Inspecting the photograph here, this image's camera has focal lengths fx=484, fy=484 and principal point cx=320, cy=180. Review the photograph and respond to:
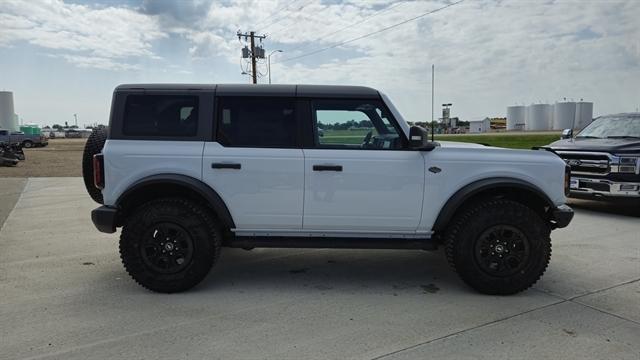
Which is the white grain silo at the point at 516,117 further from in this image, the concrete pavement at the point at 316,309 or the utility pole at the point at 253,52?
the concrete pavement at the point at 316,309

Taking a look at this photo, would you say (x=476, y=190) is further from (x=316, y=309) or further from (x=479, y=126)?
(x=479, y=126)

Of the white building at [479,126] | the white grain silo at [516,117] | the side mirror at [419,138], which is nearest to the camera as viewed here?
the side mirror at [419,138]

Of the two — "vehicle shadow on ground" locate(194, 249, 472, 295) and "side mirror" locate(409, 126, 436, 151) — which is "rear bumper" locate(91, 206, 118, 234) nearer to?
"vehicle shadow on ground" locate(194, 249, 472, 295)

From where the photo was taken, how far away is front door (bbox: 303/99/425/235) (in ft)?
14.1

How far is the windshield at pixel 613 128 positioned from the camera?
8.63 metres

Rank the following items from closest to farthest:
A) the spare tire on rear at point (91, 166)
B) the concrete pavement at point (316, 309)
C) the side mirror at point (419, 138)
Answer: the concrete pavement at point (316, 309) → the side mirror at point (419, 138) → the spare tire on rear at point (91, 166)

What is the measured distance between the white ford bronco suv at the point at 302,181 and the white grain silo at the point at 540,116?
10308 centimetres

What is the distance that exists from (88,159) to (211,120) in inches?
54.6

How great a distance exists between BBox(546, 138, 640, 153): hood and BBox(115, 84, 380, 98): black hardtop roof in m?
5.54

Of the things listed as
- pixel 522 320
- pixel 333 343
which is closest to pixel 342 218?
pixel 333 343

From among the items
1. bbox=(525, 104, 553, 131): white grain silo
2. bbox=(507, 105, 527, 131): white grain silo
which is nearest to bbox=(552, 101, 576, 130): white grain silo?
bbox=(525, 104, 553, 131): white grain silo

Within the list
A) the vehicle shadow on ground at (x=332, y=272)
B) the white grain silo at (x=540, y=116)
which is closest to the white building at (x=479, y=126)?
Answer: the white grain silo at (x=540, y=116)

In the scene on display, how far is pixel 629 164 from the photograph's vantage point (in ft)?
25.4

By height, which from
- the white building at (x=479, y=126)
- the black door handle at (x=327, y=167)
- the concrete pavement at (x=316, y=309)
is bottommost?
the concrete pavement at (x=316, y=309)
